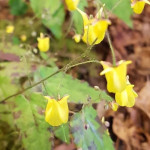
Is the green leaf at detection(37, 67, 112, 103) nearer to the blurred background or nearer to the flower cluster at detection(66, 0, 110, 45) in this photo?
the blurred background

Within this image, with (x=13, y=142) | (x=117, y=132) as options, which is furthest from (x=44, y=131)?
(x=117, y=132)

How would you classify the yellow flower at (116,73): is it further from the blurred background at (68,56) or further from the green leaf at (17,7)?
the green leaf at (17,7)

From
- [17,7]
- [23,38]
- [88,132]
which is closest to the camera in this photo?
[88,132]

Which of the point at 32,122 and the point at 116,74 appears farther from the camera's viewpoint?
the point at 32,122

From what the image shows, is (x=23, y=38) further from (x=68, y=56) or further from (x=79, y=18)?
(x=79, y=18)

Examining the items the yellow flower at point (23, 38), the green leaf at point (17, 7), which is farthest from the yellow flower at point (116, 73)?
the green leaf at point (17, 7)

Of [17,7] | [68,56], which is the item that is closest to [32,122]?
[68,56]

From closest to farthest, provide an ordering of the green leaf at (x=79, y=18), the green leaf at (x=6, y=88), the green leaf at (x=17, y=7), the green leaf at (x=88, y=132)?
the green leaf at (x=88, y=132) → the green leaf at (x=6, y=88) → the green leaf at (x=79, y=18) → the green leaf at (x=17, y=7)
